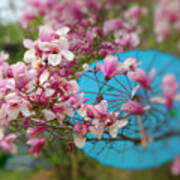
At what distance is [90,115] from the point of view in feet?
1.09

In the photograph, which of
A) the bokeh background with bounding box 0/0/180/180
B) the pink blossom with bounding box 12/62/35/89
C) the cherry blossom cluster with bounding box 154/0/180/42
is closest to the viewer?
the pink blossom with bounding box 12/62/35/89

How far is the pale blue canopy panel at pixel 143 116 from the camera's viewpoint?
0.37 metres

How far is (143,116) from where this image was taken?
16.8 inches

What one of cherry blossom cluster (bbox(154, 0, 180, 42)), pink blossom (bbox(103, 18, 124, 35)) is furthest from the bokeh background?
pink blossom (bbox(103, 18, 124, 35))

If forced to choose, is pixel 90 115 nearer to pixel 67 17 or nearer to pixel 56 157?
pixel 67 17

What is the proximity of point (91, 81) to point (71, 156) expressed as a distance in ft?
1.28

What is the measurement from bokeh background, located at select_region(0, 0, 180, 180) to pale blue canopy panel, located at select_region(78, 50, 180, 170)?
18 cm

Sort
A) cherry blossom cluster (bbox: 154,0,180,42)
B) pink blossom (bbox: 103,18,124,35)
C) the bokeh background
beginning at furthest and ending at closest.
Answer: cherry blossom cluster (bbox: 154,0,180,42) → the bokeh background → pink blossom (bbox: 103,18,124,35)

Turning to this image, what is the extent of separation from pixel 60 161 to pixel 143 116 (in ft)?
1.29

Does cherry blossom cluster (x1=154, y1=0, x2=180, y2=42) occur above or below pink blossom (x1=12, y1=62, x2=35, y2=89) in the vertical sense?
above

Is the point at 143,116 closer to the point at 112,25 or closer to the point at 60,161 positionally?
the point at 112,25

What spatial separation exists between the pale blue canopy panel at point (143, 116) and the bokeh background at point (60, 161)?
184 mm

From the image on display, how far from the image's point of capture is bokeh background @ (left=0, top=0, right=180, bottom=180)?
70 cm

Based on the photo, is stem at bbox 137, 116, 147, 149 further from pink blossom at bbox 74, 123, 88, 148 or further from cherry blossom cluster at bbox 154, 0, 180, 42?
cherry blossom cluster at bbox 154, 0, 180, 42
